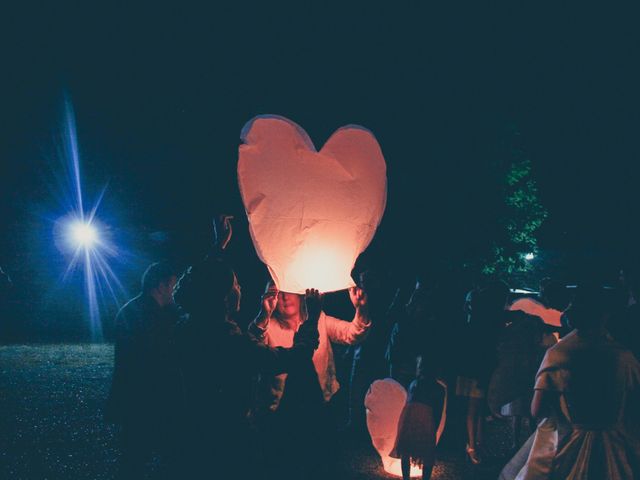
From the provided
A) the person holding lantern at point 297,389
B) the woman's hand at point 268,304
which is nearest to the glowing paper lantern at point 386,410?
the person holding lantern at point 297,389

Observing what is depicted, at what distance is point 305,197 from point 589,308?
180 cm

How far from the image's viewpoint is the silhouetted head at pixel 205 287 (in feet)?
8.02

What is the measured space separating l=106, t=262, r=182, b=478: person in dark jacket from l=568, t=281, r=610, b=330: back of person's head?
2286 mm

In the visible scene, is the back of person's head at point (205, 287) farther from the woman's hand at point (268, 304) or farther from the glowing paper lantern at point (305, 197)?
the woman's hand at point (268, 304)

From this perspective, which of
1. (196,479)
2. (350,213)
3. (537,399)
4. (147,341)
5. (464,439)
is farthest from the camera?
(464,439)

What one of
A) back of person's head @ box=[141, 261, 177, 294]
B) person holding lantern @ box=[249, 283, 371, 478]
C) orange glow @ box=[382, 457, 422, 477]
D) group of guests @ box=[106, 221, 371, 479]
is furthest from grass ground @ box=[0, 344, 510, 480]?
back of person's head @ box=[141, 261, 177, 294]

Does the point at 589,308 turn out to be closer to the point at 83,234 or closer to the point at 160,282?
the point at 160,282

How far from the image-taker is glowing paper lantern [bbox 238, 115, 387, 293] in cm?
296

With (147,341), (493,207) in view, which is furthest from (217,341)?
(493,207)

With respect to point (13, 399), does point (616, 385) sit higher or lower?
higher

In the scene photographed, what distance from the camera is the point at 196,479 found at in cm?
243

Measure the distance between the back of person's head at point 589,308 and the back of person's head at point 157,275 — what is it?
8.56 feet

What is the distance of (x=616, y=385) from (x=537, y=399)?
0.44 metres

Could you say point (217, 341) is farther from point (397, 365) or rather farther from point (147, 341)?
point (397, 365)
